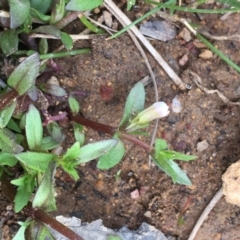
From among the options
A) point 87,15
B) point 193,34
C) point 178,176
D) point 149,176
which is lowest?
point 149,176

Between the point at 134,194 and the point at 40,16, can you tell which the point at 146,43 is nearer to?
the point at 40,16

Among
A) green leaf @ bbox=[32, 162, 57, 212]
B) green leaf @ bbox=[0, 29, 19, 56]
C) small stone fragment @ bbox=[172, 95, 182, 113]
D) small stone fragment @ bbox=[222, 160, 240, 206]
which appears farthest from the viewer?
small stone fragment @ bbox=[172, 95, 182, 113]

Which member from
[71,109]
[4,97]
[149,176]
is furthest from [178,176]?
[4,97]

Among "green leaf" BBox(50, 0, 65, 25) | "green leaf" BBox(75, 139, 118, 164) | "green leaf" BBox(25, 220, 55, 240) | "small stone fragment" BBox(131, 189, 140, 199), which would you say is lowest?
"small stone fragment" BBox(131, 189, 140, 199)

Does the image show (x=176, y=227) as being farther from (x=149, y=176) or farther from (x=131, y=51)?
(x=131, y=51)

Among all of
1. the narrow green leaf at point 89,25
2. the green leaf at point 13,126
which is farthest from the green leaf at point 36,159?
the narrow green leaf at point 89,25

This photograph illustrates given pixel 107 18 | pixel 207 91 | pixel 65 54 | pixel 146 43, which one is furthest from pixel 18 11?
pixel 207 91

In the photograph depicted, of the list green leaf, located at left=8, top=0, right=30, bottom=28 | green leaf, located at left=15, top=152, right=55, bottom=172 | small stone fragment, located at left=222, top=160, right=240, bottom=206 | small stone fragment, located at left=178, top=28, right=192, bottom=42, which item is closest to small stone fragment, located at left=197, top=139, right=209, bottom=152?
small stone fragment, located at left=222, top=160, right=240, bottom=206

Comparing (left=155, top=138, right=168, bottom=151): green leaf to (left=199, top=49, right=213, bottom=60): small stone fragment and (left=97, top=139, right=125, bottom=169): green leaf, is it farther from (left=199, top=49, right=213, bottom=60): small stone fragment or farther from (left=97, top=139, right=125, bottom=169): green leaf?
(left=199, top=49, right=213, bottom=60): small stone fragment
